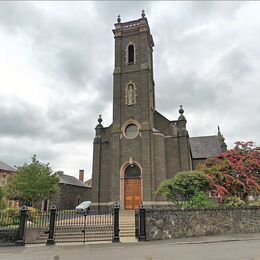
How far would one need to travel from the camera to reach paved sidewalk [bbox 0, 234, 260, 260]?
30.2 ft

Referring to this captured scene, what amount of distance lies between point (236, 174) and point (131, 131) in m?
11.6

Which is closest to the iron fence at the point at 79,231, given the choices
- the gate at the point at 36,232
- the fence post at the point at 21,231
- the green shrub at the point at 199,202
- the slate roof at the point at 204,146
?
the gate at the point at 36,232

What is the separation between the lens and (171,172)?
26.2m

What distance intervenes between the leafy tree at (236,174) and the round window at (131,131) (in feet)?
29.5

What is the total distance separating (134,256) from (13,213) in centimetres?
932

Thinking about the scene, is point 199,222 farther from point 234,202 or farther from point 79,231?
point 79,231

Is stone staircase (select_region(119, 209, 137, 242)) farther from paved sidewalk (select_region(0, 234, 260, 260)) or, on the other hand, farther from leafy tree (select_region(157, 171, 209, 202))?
leafy tree (select_region(157, 171, 209, 202))

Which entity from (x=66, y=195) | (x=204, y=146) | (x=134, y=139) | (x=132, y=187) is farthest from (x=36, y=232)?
(x=66, y=195)

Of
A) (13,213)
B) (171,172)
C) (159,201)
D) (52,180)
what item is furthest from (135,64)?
(13,213)

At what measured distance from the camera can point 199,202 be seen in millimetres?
16781

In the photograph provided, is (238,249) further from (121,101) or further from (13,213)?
(121,101)

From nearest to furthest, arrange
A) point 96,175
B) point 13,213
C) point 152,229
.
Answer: point 152,229, point 13,213, point 96,175

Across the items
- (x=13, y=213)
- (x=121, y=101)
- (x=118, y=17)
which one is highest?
(x=118, y=17)

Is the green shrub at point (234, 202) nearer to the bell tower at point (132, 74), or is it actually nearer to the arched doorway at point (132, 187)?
the arched doorway at point (132, 187)
